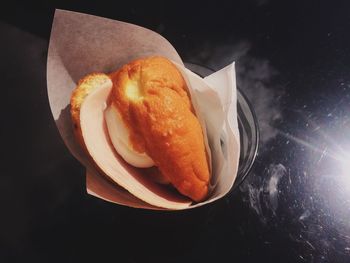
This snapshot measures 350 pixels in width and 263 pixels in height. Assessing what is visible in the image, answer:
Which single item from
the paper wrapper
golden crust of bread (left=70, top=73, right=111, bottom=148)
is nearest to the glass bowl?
the paper wrapper

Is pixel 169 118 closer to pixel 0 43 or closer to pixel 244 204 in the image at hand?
pixel 244 204

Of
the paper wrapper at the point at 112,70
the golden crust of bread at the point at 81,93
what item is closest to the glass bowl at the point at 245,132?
the paper wrapper at the point at 112,70

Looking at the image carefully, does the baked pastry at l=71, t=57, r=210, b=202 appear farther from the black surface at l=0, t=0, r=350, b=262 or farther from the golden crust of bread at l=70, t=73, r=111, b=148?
the black surface at l=0, t=0, r=350, b=262

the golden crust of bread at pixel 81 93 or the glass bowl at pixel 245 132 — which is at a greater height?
the golden crust of bread at pixel 81 93

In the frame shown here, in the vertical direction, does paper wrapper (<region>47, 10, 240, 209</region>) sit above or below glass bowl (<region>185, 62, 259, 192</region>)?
above

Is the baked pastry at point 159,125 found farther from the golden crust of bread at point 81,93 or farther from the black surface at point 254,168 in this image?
the black surface at point 254,168

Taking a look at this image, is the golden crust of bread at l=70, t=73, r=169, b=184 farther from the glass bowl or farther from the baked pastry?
the glass bowl

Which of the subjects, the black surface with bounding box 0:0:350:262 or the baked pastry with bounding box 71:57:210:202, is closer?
the baked pastry with bounding box 71:57:210:202
